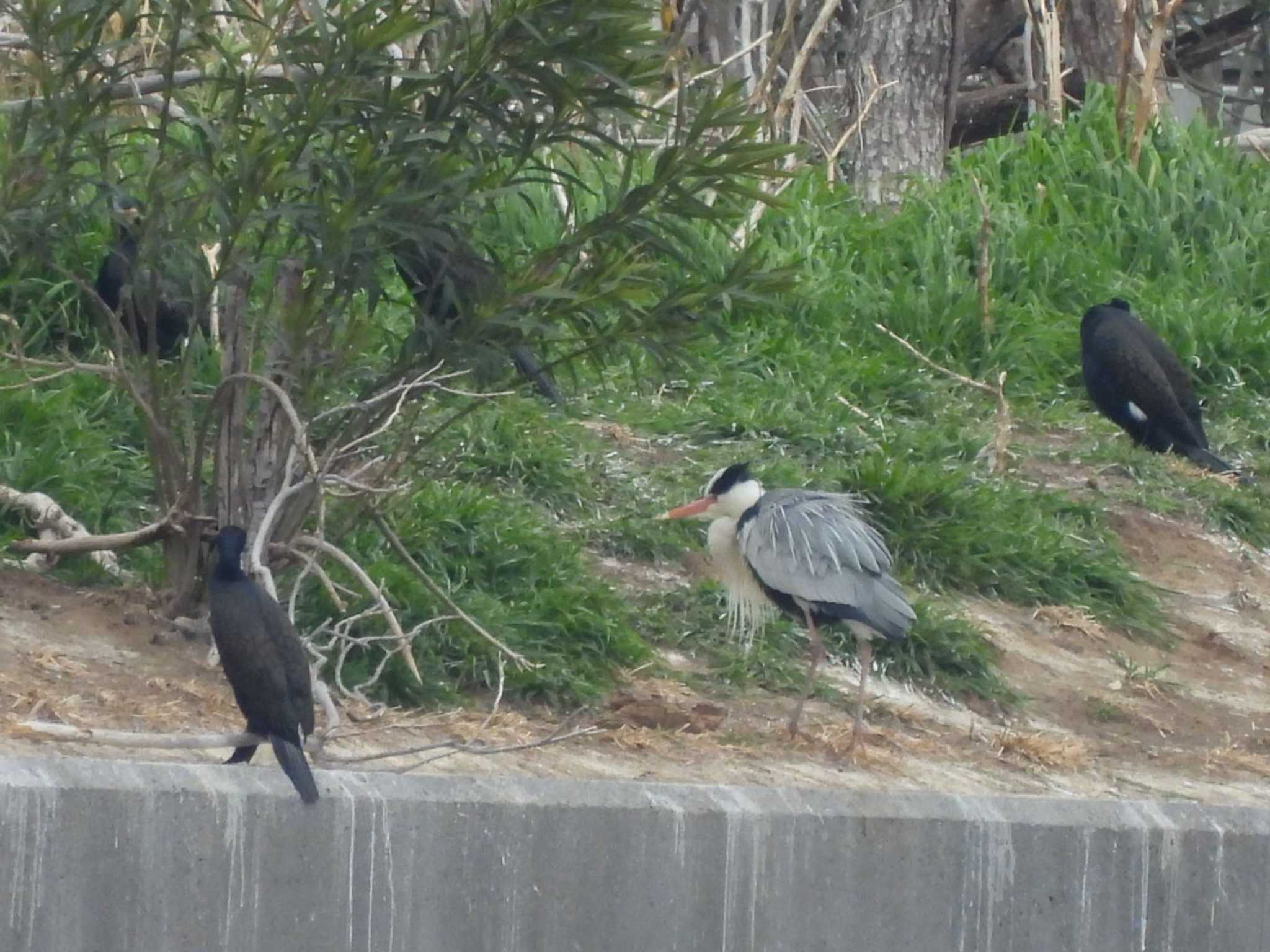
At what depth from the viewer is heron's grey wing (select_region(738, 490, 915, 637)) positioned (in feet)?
21.4

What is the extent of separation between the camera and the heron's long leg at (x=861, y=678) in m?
6.40

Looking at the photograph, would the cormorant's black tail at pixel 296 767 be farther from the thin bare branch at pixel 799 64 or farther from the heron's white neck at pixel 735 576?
the thin bare branch at pixel 799 64

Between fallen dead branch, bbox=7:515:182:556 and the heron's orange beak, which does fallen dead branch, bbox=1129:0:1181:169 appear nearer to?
the heron's orange beak

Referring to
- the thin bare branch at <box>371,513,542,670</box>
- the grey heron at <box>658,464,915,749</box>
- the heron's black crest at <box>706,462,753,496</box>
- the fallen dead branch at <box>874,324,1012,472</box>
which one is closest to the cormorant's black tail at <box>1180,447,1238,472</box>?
the fallen dead branch at <box>874,324,1012,472</box>

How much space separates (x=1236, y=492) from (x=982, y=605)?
1.79 metres

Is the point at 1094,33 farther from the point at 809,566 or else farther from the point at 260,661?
the point at 260,661

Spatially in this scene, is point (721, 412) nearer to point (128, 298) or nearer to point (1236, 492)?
point (1236, 492)

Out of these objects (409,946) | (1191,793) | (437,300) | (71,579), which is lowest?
(1191,793)

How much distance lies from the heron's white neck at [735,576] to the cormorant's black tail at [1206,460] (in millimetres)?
3003

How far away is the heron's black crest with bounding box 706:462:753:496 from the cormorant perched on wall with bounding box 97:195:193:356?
6.00 ft

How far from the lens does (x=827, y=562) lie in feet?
21.5

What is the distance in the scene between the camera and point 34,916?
14.2 ft

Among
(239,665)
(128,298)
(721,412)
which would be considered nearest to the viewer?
(239,665)

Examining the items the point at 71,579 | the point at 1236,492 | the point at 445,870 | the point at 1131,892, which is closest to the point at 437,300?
the point at 71,579
